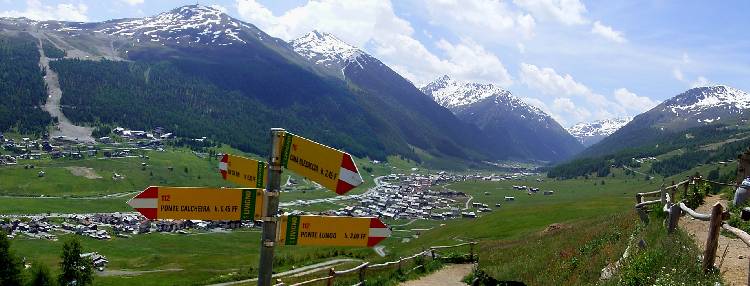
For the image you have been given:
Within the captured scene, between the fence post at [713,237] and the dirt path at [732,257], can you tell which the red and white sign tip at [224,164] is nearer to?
the fence post at [713,237]

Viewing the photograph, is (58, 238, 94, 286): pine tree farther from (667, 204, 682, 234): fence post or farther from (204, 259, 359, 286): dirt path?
(667, 204, 682, 234): fence post

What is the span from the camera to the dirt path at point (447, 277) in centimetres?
2652

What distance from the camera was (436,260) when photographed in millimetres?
32500

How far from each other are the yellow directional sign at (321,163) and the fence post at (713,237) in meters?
8.93

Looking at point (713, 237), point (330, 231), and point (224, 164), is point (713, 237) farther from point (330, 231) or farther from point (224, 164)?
point (224, 164)

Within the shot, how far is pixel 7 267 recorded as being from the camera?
6562 centimetres

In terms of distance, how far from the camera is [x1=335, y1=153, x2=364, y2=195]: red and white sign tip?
8.61m

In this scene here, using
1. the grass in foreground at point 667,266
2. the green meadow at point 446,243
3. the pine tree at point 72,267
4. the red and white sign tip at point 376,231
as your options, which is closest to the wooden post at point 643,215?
the green meadow at point 446,243

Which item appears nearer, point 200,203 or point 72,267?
point 200,203

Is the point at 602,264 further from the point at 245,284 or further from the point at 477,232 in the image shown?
the point at 477,232

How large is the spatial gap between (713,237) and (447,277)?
17.2 m

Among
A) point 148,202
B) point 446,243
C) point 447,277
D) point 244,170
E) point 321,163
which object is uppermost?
point 321,163

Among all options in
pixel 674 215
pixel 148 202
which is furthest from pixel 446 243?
pixel 148 202

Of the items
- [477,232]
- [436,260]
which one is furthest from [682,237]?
[477,232]
